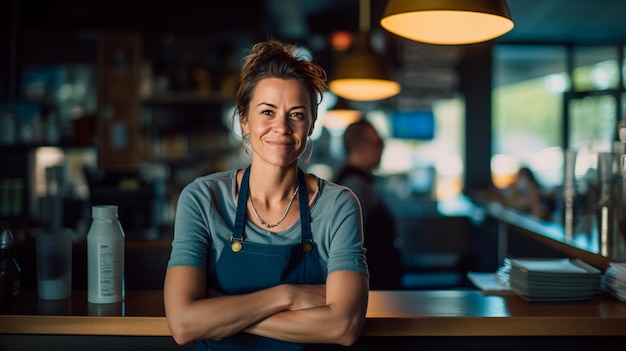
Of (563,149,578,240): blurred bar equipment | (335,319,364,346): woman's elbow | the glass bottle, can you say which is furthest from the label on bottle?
(563,149,578,240): blurred bar equipment

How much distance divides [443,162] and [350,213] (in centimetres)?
1497

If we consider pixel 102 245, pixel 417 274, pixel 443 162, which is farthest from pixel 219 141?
pixel 443 162

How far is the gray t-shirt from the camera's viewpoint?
182cm

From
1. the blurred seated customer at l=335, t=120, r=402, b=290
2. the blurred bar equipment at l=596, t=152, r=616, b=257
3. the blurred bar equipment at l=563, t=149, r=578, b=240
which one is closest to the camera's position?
the blurred bar equipment at l=596, t=152, r=616, b=257

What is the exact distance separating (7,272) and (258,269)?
0.86 metres

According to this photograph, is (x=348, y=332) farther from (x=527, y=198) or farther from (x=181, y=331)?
(x=527, y=198)

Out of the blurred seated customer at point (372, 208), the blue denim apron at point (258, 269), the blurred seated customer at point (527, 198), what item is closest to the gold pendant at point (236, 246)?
the blue denim apron at point (258, 269)

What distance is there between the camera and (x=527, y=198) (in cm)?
590

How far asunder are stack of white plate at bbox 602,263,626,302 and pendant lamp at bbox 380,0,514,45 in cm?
88

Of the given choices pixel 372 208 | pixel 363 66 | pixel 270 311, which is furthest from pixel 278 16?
pixel 270 311

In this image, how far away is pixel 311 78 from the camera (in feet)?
6.29

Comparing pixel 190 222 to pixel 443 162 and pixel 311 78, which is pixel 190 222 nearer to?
pixel 311 78

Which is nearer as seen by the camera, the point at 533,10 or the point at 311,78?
the point at 311,78

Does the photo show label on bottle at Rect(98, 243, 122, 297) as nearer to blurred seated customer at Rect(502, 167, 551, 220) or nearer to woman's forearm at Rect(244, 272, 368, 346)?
woman's forearm at Rect(244, 272, 368, 346)
